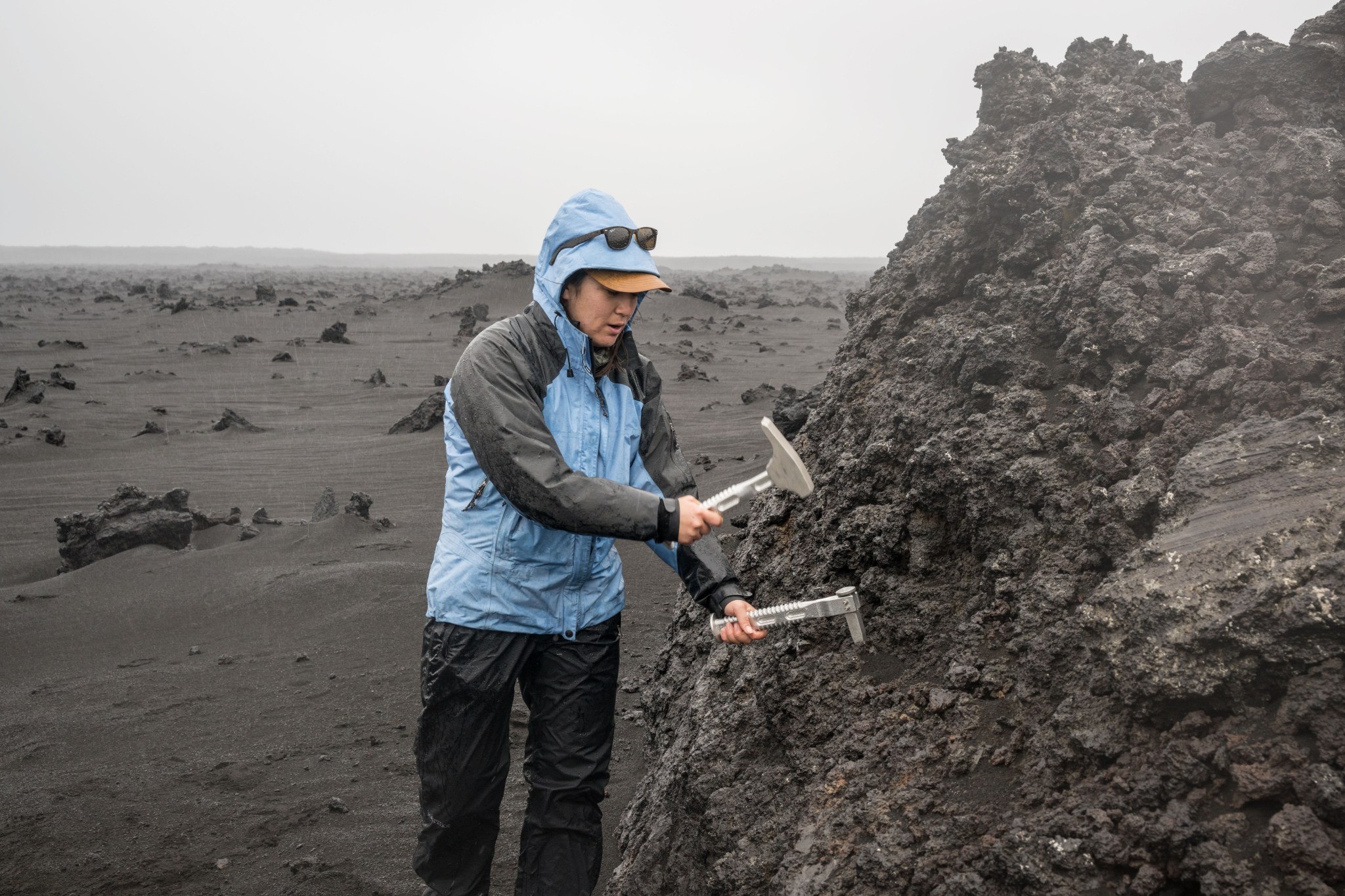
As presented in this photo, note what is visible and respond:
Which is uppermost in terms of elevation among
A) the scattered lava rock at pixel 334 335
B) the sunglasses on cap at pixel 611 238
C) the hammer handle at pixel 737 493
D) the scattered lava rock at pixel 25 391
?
the sunglasses on cap at pixel 611 238

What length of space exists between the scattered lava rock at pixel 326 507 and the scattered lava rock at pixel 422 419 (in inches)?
116

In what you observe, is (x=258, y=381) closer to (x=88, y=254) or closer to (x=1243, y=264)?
(x=1243, y=264)

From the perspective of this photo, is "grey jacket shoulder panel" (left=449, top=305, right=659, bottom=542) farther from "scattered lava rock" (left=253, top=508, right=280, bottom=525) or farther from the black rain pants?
"scattered lava rock" (left=253, top=508, right=280, bottom=525)

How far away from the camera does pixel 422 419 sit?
32.9 ft

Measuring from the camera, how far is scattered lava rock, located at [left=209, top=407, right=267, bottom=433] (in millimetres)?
10539

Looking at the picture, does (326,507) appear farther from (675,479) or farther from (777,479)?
(777,479)

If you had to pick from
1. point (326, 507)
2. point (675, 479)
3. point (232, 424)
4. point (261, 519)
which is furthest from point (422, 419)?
point (675, 479)

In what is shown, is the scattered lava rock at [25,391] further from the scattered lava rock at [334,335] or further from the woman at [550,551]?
the woman at [550,551]

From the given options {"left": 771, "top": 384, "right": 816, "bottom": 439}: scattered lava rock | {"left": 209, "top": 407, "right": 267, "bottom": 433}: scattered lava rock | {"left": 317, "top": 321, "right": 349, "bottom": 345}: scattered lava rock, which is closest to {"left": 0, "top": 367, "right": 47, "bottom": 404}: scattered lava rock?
{"left": 209, "top": 407, "right": 267, "bottom": 433}: scattered lava rock

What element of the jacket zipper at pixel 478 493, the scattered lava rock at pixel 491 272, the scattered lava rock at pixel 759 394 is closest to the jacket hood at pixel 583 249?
the jacket zipper at pixel 478 493

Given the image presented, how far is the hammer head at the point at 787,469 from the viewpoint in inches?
80.5

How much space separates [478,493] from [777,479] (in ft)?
2.15

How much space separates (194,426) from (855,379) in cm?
965

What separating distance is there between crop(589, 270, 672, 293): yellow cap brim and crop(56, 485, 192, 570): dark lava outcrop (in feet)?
16.0
